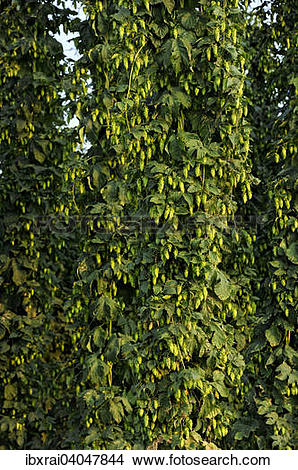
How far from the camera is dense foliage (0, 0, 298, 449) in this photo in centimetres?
377

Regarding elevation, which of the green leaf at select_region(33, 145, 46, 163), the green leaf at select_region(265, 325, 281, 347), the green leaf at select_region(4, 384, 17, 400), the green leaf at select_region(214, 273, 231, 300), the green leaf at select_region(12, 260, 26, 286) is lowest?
the green leaf at select_region(4, 384, 17, 400)

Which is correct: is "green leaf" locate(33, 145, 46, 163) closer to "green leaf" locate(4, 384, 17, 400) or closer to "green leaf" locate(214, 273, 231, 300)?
"green leaf" locate(4, 384, 17, 400)

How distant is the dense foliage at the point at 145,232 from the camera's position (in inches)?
148

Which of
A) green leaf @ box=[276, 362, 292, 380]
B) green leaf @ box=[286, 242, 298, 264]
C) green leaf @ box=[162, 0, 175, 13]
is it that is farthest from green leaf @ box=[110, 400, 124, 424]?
green leaf @ box=[162, 0, 175, 13]

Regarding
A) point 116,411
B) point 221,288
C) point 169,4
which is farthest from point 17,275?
point 169,4

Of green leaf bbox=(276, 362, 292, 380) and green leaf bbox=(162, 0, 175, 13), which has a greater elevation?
green leaf bbox=(162, 0, 175, 13)

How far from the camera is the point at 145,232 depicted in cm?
393

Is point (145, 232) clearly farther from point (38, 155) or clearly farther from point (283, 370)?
point (38, 155)

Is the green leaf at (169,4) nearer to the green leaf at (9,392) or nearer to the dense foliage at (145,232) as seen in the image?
the dense foliage at (145,232)

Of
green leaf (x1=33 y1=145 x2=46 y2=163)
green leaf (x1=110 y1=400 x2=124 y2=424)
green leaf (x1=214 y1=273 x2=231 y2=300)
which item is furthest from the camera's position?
green leaf (x1=33 y1=145 x2=46 y2=163)

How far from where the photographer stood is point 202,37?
12.6ft

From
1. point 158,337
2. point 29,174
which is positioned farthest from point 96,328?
point 29,174

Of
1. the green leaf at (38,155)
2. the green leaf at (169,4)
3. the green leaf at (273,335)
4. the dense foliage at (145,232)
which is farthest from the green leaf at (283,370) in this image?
the green leaf at (38,155)
